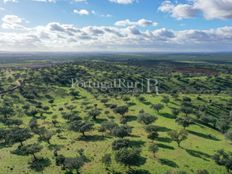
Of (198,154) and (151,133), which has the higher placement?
(151,133)

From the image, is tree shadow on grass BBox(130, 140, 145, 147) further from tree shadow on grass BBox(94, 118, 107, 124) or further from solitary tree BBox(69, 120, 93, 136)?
tree shadow on grass BBox(94, 118, 107, 124)

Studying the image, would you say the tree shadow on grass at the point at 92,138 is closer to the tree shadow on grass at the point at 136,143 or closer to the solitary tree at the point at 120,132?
the solitary tree at the point at 120,132

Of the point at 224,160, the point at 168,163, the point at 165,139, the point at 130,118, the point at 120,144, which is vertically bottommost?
the point at 168,163

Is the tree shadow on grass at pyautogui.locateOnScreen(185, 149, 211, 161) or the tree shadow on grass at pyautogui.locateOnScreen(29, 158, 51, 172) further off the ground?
the tree shadow on grass at pyautogui.locateOnScreen(185, 149, 211, 161)

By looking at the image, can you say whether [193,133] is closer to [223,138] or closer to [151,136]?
[223,138]

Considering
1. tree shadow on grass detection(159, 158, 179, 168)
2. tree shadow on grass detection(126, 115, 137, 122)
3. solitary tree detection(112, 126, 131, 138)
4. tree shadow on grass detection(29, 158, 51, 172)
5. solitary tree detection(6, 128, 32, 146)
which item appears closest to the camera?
tree shadow on grass detection(29, 158, 51, 172)

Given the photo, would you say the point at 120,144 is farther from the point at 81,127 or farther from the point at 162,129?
the point at 162,129

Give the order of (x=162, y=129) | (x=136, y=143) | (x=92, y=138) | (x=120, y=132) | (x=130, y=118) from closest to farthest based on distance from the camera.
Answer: (x=136, y=143) → (x=120, y=132) → (x=92, y=138) → (x=162, y=129) → (x=130, y=118)

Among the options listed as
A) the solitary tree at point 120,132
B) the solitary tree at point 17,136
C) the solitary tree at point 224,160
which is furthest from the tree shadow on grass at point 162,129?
the solitary tree at point 17,136

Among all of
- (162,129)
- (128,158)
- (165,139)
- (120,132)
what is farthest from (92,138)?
(162,129)

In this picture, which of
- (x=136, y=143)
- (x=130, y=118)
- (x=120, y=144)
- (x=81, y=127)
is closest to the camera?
(x=120, y=144)

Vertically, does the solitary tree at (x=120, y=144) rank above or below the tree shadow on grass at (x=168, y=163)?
above

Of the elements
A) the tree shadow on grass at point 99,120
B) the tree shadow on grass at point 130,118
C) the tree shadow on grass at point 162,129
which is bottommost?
the tree shadow on grass at point 99,120

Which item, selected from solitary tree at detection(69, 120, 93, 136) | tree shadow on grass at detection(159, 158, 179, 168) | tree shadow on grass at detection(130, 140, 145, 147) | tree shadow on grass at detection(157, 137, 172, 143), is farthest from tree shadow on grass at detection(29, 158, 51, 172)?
tree shadow on grass at detection(157, 137, 172, 143)
